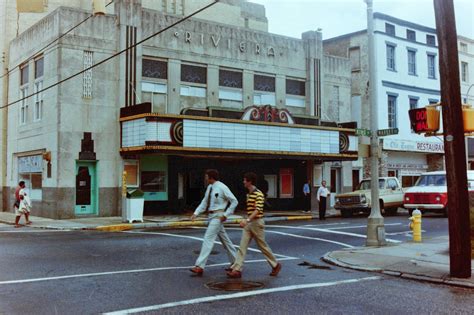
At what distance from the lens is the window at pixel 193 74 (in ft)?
86.2

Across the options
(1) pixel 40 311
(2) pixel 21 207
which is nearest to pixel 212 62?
(2) pixel 21 207

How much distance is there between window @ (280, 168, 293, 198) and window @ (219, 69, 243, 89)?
556 centimetres

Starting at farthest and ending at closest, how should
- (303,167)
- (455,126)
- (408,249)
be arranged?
(303,167), (408,249), (455,126)

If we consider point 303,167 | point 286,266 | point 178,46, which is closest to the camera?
point 286,266

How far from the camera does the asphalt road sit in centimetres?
720

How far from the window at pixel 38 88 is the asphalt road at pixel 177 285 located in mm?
12557

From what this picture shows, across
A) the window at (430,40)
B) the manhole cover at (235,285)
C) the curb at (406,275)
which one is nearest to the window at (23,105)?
the curb at (406,275)

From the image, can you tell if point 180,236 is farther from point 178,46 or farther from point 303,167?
point 303,167

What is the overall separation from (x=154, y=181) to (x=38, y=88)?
23.4 feet

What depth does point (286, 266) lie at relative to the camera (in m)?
10.8

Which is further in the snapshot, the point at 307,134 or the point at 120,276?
the point at 307,134

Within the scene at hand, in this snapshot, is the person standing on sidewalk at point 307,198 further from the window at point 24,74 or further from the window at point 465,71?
the window at point 465,71

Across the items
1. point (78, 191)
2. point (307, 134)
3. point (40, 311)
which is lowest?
point (40, 311)

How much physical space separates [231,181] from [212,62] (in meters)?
6.17
